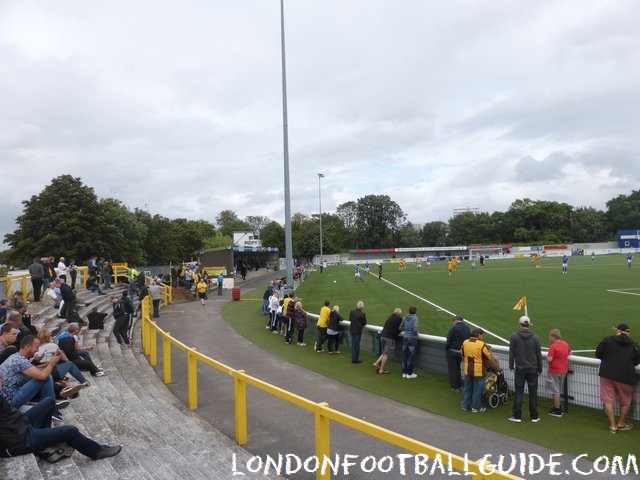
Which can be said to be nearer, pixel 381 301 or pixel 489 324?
pixel 489 324

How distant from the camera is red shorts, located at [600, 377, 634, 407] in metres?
7.72

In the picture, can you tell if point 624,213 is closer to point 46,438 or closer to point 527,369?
point 527,369

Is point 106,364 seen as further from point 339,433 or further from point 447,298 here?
point 447,298

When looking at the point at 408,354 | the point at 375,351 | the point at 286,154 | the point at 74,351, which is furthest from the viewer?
the point at 286,154

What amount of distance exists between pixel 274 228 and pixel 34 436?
117 meters

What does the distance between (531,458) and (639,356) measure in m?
2.62

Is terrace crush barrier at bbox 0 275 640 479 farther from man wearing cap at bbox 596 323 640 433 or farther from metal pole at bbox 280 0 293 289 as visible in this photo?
metal pole at bbox 280 0 293 289

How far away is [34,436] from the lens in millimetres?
5062

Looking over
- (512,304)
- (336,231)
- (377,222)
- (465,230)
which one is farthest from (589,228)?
(512,304)

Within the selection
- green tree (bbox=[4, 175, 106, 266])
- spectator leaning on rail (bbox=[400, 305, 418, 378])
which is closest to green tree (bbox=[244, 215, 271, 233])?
green tree (bbox=[4, 175, 106, 266])

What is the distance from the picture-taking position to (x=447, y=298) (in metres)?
26.9

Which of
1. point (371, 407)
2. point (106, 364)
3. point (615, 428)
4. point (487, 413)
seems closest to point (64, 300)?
point (106, 364)

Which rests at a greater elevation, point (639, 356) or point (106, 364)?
point (639, 356)

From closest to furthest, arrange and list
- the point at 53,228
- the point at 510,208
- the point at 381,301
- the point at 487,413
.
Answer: the point at 487,413
the point at 381,301
the point at 53,228
the point at 510,208
